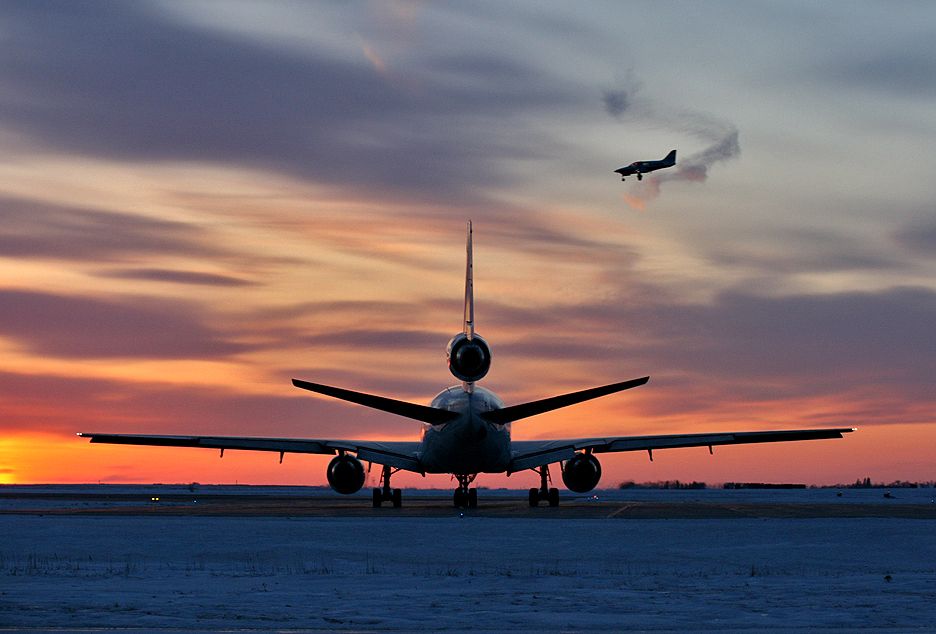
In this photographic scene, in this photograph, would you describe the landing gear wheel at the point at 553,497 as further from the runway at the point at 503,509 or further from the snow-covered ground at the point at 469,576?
the snow-covered ground at the point at 469,576

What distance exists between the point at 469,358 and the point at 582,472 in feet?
37.6

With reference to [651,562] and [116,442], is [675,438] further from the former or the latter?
[651,562]

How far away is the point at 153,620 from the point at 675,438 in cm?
4988

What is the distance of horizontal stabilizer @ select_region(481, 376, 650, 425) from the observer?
4831cm

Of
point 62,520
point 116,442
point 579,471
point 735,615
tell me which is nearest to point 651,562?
point 735,615

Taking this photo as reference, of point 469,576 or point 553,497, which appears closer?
point 469,576

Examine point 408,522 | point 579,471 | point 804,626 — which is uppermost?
point 579,471

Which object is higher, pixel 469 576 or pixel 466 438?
pixel 466 438

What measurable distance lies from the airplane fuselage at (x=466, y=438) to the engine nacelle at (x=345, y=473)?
367 cm

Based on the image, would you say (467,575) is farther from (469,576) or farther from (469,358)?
(469,358)

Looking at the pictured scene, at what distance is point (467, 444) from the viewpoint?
59469 mm

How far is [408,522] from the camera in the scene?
42.8 m

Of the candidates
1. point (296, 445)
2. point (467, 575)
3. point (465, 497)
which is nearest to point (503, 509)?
point (465, 497)

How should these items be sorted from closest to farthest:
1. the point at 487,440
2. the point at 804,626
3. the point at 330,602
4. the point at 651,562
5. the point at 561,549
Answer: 1. the point at 804,626
2. the point at 330,602
3. the point at 651,562
4. the point at 561,549
5. the point at 487,440
